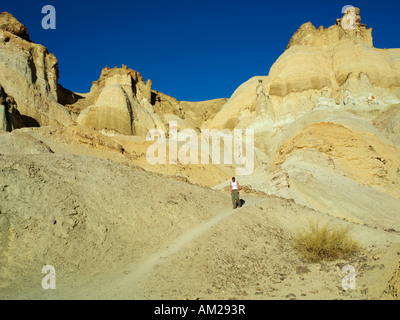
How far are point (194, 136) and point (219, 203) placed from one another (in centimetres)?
2707

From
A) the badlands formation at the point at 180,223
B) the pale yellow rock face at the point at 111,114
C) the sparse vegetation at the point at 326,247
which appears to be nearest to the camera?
the badlands formation at the point at 180,223

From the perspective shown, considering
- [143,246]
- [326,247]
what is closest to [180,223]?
[143,246]

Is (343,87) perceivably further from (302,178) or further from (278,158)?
(302,178)

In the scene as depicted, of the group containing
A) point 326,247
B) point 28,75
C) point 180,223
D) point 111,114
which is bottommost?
point 326,247

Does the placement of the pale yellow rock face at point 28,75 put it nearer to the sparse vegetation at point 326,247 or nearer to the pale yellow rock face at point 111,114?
the pale yellow rock face at point 111,114

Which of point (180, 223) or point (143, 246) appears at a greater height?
point (180, 223)

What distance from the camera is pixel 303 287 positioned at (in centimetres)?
492

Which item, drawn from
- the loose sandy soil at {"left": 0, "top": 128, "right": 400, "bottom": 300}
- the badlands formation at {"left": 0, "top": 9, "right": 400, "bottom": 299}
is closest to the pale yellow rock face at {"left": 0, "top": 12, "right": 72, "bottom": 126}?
the badlands formation at {"left": 0, "top": 9, "right": 400, "bottom": 299}

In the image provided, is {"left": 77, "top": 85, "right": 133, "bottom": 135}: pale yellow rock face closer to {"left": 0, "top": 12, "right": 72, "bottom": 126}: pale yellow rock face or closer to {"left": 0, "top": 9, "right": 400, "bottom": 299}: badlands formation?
{"left": 0, "top": 12, "right": 72, "bottom": 126}: pale yellow rock face

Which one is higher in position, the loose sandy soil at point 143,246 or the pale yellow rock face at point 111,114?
the pale yellow rock face at point 111,114

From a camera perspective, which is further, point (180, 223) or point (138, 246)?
point (180, 223)

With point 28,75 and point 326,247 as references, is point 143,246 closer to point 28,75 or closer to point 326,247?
point 326,247

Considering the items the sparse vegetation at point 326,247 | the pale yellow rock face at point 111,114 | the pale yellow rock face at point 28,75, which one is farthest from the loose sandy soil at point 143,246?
the pale yellow rock face at point 111,114

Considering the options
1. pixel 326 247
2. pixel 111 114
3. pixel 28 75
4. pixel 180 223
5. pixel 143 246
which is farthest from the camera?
pixel 111 114
